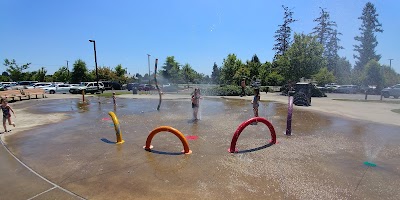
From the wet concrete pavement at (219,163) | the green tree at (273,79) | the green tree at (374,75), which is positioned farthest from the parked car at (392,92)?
the wet concrete pavement at (219,163)

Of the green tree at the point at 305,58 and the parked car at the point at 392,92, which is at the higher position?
the green tree at the point at 305,58

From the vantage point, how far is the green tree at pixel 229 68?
4544cm

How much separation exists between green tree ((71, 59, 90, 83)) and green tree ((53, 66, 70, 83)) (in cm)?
1277

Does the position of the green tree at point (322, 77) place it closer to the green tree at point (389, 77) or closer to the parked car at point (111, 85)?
the green tree at point (389, 77)

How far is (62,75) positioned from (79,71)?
16554mm

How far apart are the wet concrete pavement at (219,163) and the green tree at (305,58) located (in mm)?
22817

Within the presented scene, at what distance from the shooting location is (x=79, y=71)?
58.0 meters

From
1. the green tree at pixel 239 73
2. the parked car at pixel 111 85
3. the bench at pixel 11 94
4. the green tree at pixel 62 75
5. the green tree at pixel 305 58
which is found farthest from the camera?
the green tree at pixel 62 75

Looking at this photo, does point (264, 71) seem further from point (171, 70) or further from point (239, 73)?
point (171, 70)

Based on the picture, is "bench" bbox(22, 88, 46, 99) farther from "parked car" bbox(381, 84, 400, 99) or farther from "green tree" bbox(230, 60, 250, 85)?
"parked car" bbox(381, 84, 400, 99)

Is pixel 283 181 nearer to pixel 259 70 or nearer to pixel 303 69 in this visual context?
pixel 303 69

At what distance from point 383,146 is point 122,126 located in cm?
936

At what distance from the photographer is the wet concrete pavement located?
5.16 metres

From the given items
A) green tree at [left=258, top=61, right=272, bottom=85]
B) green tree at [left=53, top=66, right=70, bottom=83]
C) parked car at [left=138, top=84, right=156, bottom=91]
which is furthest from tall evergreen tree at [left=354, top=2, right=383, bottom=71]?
green tree at [left=53, top=66, right=70, bottom=83]
